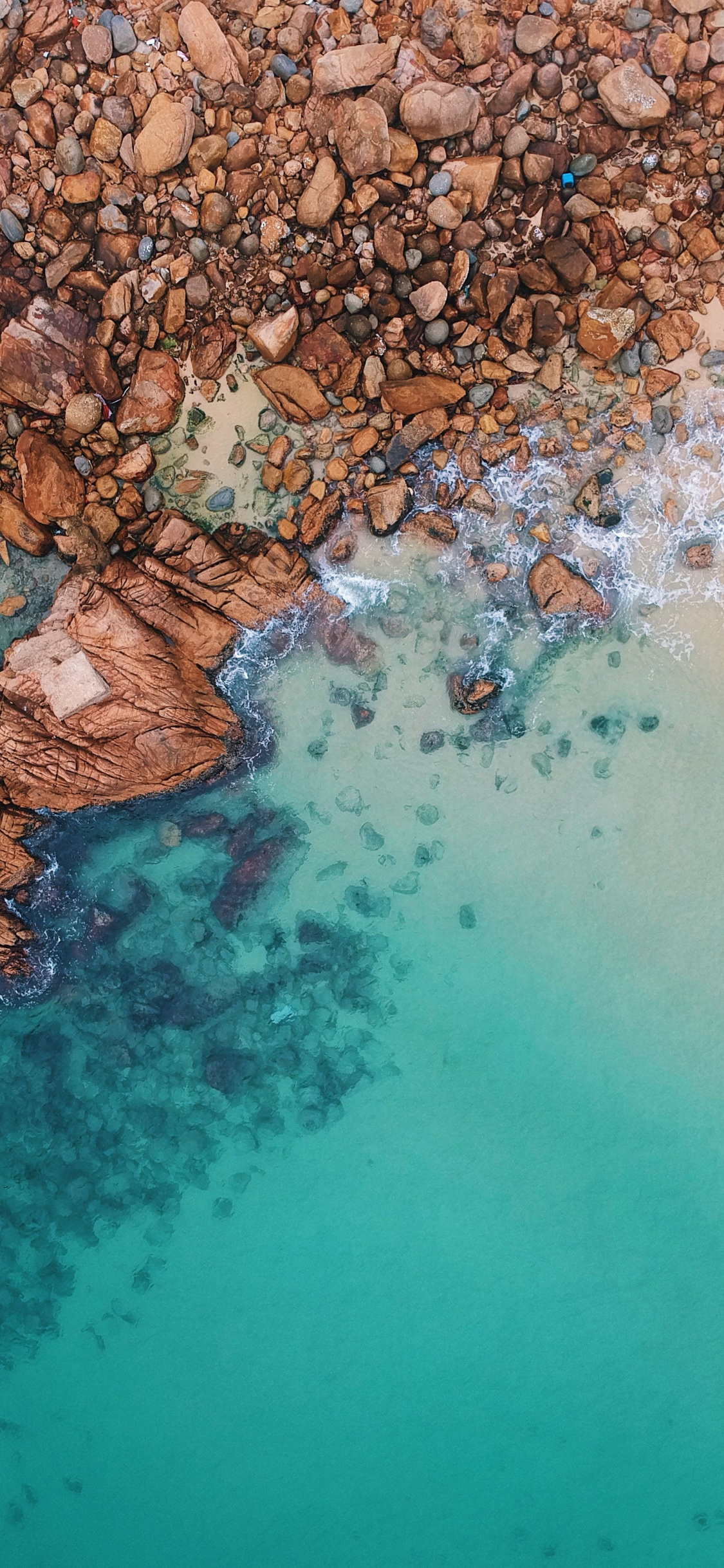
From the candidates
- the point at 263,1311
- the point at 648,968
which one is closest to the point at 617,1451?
the point at 263,1311

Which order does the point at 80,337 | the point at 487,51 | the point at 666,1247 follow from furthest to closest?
the point at 666,1247 → the point at 80,337 → the point at 487,51

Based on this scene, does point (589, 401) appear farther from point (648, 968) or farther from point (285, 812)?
point (648, 968)

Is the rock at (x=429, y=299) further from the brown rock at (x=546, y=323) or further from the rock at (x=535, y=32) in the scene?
the rock at (x=535, y=32)

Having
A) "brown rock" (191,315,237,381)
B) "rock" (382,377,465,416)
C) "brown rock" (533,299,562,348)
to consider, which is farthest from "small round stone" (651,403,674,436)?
"brown rock" (191,315,237,381)

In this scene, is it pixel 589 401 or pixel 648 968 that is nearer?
pixel 589 401

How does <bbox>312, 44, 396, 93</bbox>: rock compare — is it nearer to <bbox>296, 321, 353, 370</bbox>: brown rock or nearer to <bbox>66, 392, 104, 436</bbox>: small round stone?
<bbox>296, 321, 353, 370</bbox>: brown rock

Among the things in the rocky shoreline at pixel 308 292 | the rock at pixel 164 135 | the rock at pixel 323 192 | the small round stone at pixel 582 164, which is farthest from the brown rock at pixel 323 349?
the small round stone at pixel 582 164

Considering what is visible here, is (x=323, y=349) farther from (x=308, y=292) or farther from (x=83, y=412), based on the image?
(x=83, y=412)
